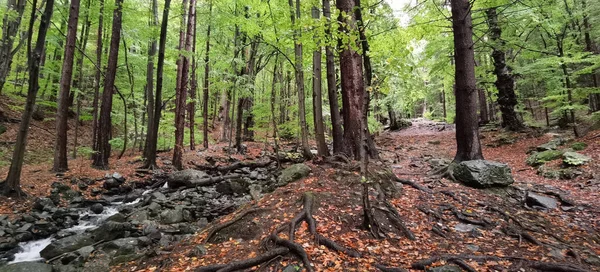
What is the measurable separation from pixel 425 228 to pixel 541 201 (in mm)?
2874

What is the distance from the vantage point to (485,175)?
6.65 m

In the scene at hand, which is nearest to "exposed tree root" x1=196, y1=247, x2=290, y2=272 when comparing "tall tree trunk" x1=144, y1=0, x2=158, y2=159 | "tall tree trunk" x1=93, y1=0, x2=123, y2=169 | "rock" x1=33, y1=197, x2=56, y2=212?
"rock" x1=33, y1=197, x2=56, y2=212

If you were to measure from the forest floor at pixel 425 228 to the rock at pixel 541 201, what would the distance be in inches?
5.6

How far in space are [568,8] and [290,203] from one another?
14542mm

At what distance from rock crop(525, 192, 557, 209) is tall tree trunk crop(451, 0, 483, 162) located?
165cm

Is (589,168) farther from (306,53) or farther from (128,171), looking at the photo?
(128,171)

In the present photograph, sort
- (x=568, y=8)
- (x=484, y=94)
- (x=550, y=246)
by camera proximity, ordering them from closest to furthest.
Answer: (x=550, y=246)
(x=568, y=8)
(x=484, y=94)

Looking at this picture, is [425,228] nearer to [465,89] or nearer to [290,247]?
[290,247]

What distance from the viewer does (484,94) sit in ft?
61.3

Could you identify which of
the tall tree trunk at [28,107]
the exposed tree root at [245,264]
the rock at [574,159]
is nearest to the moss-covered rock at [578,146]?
the rock at [574,159]

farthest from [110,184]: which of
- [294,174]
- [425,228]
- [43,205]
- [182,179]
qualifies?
[425,228]

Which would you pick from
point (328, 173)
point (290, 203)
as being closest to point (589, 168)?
point (328, 173)

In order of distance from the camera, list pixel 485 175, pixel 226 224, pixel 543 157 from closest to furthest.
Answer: pixel 226 224
pixel 485 175
pixel 543 157

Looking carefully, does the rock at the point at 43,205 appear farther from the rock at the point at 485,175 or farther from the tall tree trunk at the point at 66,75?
the rock at the point at 485,175
